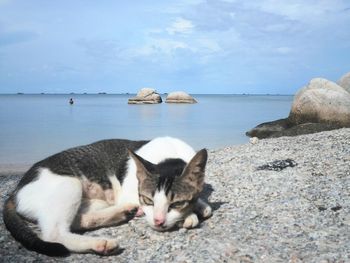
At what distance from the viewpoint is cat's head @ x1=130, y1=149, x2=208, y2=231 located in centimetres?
430

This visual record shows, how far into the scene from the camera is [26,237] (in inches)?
167

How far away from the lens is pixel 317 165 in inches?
297

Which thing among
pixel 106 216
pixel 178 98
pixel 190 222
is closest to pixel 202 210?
pixel 190 222

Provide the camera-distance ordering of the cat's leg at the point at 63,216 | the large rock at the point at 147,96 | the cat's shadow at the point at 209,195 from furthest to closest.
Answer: the large rock at the point at 147,96, the cat's shadow at the point at 209,195, the cat's leg at the point at 63,216

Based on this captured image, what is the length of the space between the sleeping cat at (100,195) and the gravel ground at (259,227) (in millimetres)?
171

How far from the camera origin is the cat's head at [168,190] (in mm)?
4305

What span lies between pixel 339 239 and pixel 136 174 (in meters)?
2.33

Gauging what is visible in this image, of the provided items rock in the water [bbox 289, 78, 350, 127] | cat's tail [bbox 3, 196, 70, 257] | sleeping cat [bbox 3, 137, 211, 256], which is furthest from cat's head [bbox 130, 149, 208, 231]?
rock in the water [bbox 289, 78, 350, 127]

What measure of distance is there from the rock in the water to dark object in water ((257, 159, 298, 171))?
33.7 ft

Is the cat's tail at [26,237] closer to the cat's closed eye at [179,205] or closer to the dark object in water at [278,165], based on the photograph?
the cat's closed eye at [179,205]

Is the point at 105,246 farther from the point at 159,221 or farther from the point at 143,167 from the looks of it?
the point at 143,167

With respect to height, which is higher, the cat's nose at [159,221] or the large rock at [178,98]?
the large rock at [178,98]

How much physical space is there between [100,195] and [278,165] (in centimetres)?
383

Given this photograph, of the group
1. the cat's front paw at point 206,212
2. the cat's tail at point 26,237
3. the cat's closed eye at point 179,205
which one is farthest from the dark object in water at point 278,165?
the cat's tail at point 26,237
